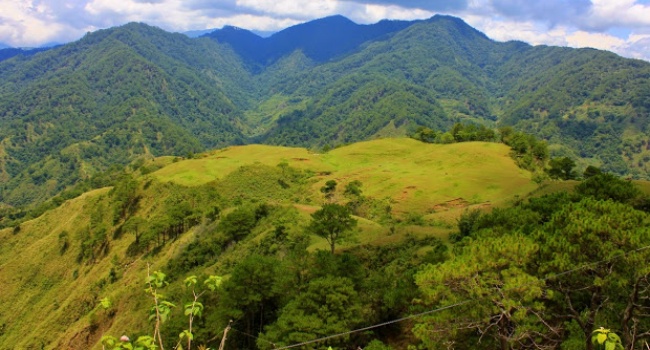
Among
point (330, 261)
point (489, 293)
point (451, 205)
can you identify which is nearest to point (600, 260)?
point (489, 293)

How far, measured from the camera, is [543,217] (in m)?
30.2

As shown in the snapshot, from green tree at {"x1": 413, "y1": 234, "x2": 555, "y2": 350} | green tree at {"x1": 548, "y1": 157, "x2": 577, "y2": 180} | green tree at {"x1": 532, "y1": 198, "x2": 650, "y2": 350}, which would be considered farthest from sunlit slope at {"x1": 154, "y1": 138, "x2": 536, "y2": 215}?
green tree at {"x1": 413, "y1": 234, "x2": 555, "y2": 350}

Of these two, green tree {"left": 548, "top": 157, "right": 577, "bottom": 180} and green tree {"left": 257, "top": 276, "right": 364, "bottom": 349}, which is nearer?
green tree {"left": 257, "top": 276, "right": 364, "bottom": 349}

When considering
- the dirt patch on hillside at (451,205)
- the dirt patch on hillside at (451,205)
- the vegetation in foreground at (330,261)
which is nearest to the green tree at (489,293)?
the vegetation in foreground at (330,261)

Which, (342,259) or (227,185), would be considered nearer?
(342,259)

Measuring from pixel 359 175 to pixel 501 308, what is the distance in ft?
252

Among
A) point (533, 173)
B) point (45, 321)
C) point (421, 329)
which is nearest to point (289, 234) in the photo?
point (421, 329)

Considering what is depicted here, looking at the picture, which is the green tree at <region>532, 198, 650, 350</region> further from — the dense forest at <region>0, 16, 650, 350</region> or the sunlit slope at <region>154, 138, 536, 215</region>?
the sunlit slope at <region>154, 138, 536, 215</region>

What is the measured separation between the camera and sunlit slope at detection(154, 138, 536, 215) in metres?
76.1

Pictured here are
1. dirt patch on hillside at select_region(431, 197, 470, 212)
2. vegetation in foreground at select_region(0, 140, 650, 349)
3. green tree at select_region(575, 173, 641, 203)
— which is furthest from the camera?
dirt patch on hillside at select_region(431, 197, 470, 212)

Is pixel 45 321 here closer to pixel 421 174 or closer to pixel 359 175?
pixel 359 175

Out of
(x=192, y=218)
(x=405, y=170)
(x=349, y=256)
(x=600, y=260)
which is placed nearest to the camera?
(x=600, y=260)

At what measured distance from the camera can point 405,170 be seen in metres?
95.1

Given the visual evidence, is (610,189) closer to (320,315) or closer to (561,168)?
(320,315)
